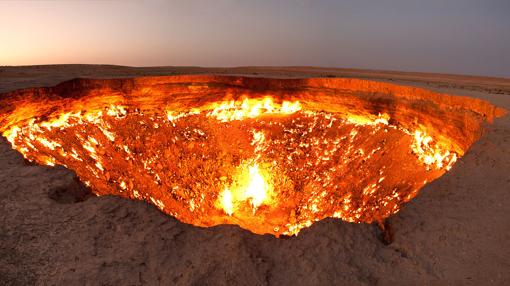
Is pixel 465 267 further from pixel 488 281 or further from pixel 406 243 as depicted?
pixel 406 243

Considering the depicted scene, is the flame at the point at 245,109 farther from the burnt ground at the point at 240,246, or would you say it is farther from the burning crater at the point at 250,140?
the burnt ground at the point at 240,246

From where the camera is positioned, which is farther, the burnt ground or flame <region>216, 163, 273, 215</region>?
flame <region>216, 163, 273, 215</region>

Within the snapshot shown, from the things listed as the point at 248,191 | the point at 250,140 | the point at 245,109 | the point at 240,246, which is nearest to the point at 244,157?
the point at 250,140

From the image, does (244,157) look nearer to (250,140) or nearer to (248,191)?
(250,140)

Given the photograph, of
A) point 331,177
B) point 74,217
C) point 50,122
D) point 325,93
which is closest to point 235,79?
point 325,93

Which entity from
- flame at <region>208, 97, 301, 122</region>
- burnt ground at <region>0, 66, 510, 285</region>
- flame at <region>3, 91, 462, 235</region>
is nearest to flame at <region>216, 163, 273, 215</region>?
flame at <region>3, 91, 462, 235</region>

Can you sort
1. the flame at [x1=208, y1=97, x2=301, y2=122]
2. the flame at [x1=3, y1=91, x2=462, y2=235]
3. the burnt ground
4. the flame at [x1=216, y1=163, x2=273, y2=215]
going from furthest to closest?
the flame at [x1=208, y1=97, x2=301, y2=122] → the flame at [x1=216, y1=163, x2=273, y2=215] → the flame at [x1=3, y1=91, x2=462, y2=235] → the burnt ground

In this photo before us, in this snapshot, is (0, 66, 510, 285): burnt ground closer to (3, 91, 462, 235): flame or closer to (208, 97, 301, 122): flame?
(3, 91, 462, 235): flame
